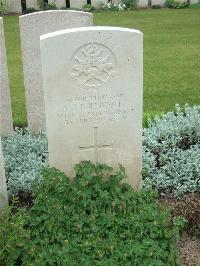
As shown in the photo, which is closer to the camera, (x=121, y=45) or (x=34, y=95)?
(x=121, y=45)

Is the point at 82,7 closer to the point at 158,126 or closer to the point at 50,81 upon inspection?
the point at 158,126

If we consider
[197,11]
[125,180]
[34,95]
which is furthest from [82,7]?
[125,180]

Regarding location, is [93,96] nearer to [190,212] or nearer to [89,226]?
[89,226]

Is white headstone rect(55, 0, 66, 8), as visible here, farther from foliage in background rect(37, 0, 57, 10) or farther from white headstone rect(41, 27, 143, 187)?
white headstone rect(41, 27, 143, 187)

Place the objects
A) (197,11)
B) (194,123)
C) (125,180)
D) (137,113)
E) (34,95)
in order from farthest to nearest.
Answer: (197,11), (34,95), (194,123), (125,180), (137,113)

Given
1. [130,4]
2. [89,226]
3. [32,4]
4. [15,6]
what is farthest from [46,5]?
[89,226]

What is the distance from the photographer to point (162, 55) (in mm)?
10117

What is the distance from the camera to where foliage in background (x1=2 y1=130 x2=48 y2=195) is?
4516mm

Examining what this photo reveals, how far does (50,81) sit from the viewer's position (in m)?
3.82

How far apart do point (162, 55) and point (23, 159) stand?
587cm

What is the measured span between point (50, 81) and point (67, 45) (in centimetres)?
31

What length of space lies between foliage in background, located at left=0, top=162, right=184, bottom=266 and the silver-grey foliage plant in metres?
0.58

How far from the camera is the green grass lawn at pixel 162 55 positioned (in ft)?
24.5

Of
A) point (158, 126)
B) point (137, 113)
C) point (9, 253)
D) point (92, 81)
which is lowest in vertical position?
point (9, 253)
